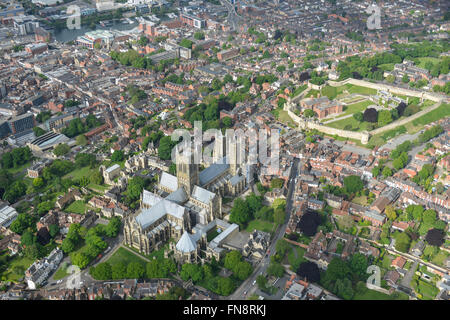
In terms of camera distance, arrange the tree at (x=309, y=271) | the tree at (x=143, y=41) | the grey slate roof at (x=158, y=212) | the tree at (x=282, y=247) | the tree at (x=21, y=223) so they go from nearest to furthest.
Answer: the tree at (x=309, y=271) < the tree at (x=282, y=247) < the grey slate roof at (x=158, y=212) < the tree at (x=21, y=223) < the tree at (x=143, y=41)

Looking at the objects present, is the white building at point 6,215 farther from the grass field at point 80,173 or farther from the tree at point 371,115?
the tree at point 371,115

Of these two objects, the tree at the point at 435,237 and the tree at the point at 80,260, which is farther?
the tree at the point at 435,237

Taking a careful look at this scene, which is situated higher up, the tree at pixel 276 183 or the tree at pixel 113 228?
the tree at pixel 276 183

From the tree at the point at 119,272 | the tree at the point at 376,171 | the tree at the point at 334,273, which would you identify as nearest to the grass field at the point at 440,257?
the tree at the point at 334,273

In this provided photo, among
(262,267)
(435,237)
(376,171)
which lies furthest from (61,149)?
(435,237)

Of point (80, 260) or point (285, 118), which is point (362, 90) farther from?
point (80, 260)

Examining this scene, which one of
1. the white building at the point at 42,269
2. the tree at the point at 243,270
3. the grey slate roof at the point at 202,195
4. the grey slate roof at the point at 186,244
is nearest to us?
the tree at the point at 243,270
